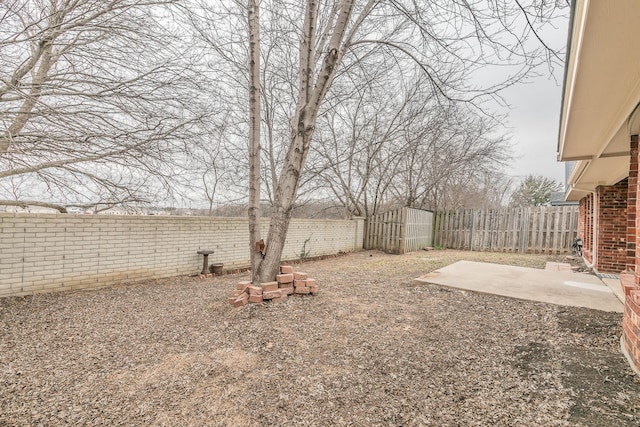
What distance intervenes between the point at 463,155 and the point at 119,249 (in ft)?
40.6

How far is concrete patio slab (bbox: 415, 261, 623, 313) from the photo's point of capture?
14.0 ft

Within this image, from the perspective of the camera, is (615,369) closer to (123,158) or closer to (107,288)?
(123,158)

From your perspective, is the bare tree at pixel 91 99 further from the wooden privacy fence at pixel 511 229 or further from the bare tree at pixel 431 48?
the wooden privacy fence at pixel 511 229

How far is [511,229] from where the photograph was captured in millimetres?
11547

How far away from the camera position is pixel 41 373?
219cm

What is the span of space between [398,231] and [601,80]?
881cm

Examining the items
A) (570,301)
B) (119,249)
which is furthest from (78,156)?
(570,301)

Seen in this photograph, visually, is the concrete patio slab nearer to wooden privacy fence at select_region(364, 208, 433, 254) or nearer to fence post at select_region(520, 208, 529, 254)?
wooden privacy fence at select_region(364, 208, 433, 254)

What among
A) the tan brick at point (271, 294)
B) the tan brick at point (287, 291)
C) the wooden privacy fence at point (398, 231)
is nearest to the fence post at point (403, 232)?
the wooden privacy fence at point (398, 231)

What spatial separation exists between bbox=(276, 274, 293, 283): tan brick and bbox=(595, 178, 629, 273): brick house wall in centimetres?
687

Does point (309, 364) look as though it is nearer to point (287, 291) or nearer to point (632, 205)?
point (287, 291)

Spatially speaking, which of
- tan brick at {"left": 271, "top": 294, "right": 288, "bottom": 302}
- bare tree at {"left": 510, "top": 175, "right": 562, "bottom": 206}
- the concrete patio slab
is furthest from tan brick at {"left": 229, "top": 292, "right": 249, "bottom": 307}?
bare tree at {"left": 510, "top": 175, "right": 562, "bottom": 206}

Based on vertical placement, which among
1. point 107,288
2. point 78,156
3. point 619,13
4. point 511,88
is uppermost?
point 511,88

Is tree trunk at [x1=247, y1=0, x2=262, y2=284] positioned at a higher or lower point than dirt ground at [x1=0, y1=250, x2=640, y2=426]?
higher
